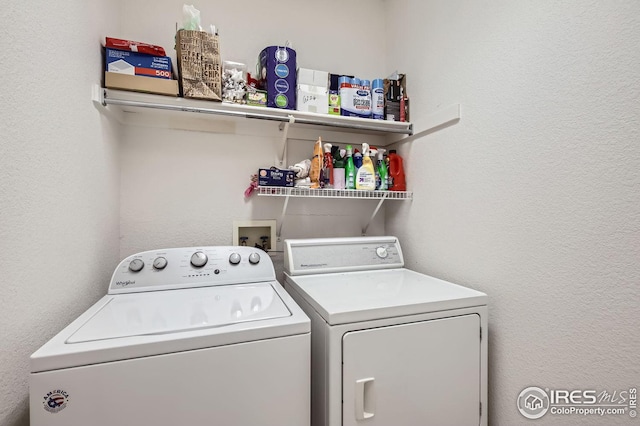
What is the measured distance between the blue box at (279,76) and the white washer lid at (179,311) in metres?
1.00

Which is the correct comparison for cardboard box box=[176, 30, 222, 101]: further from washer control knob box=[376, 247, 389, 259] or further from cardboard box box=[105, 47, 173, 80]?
washer control knob box=[376, 247, 389, 259]

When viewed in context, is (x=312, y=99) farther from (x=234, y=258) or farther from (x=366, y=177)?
(x=234, y=258)

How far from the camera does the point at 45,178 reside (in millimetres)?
854

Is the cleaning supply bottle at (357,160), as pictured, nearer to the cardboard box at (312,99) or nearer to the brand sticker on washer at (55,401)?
the cardboard box at (312,99)

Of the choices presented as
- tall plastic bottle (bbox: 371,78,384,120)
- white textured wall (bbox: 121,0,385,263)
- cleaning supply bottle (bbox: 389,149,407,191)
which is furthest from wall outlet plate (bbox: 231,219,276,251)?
tall plastic bottle (bbox: 371,78,384,120)

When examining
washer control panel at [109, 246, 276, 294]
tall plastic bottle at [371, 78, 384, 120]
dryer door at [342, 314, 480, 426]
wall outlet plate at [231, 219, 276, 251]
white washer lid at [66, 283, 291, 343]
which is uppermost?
tall plastic bottle at [371, 78, 384, 120]

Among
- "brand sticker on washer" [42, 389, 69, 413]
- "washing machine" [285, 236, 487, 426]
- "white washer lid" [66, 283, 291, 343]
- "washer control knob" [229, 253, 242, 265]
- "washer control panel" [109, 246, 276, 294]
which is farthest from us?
"washer control knob" [229, 253, 242, 265]

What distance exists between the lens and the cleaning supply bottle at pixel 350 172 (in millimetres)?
1707

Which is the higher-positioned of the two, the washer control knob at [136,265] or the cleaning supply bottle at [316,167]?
the cleaning supply bottle at [316,167]

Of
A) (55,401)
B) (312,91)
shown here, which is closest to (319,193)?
(312,91)

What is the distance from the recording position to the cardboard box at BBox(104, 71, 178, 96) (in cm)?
126

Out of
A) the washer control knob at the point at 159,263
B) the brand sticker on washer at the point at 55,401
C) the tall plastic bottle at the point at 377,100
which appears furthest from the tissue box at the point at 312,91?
the brand sticker on washer at the point at 55,401

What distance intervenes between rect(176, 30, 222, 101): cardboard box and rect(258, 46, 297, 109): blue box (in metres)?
0.27

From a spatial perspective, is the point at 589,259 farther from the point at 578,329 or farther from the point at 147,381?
the point at 147,381
